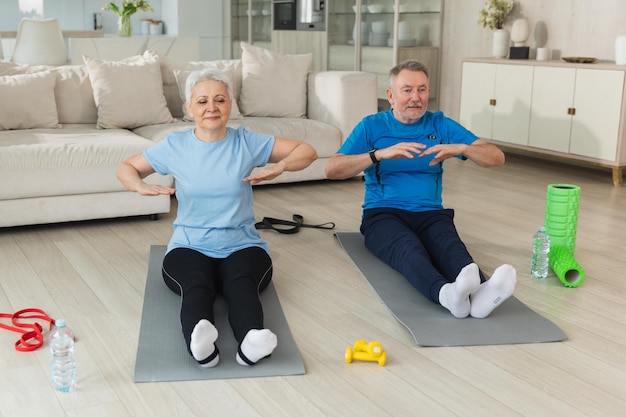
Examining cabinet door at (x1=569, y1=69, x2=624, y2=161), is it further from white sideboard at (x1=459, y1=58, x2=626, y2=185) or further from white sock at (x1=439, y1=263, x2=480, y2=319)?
white sock at (x1=439, y1=263, x2=480, y2=319)

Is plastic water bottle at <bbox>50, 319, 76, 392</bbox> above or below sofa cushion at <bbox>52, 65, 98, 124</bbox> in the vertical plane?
below

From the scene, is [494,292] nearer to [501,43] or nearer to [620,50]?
[620,50]

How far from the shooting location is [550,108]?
5242mm

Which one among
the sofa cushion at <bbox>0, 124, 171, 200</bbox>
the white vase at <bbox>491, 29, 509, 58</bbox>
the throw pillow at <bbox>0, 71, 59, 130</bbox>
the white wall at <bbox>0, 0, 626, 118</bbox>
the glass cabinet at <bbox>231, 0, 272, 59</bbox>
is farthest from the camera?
the glass cabinet at <bbox>231, 0, 272, 59</bbox>

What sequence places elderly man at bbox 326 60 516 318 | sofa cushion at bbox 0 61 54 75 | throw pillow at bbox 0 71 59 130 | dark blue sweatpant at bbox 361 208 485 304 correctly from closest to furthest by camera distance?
dark blue sweatpant at bbox 361 208 485 304, elderly man at bbox 326 60 516 318, throw pillow at bbox 0 71 59 130, sofa cushion at bbox 0 61 54 75

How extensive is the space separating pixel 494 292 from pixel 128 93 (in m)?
2.78

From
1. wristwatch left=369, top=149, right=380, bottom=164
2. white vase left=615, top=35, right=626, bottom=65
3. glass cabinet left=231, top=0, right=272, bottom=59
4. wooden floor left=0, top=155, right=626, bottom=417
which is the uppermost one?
glass cabinet left=231, top=0, right=272, bottom=59

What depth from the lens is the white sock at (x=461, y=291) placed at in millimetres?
2375

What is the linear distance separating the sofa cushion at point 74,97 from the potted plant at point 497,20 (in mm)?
3039

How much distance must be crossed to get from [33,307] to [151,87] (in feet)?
7.16

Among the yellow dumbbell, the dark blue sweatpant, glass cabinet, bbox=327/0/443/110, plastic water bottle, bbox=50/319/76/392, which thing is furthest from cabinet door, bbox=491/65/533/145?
plastic water bottle, bbox=50/319/76/392

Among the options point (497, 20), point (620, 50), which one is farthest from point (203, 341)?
point (497, 20)

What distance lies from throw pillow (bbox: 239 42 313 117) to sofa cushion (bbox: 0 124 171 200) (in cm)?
121

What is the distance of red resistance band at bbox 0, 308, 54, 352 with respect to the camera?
2336mm
